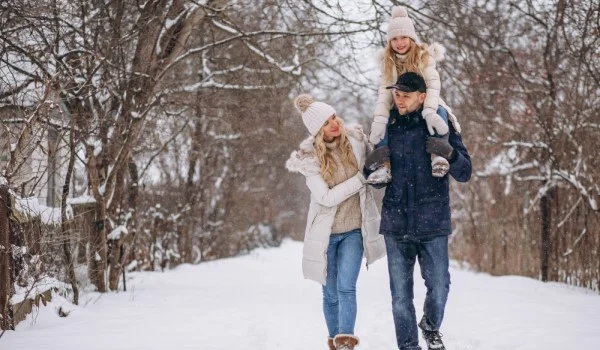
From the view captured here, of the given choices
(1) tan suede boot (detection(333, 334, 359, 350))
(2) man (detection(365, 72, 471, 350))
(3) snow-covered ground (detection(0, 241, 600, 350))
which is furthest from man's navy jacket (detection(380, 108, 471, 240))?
(3) snow-covered ground (detection(0, 241, 600, 350))

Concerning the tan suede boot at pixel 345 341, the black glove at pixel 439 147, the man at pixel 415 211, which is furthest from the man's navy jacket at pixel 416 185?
the tan suede boot at pixel 345 341

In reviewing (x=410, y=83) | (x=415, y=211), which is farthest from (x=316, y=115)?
(x=415, y=211)

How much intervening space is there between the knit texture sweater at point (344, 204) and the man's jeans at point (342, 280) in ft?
0.17

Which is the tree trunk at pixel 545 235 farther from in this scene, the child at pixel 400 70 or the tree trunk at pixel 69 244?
the tree trunk at pixel 69 244

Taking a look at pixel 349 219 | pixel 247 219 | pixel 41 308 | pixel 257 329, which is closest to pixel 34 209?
pixel 41 308

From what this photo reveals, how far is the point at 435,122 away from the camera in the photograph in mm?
3961

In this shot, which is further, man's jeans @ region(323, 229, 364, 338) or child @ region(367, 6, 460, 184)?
man's jeans @ region(323, 229, 364, 338)

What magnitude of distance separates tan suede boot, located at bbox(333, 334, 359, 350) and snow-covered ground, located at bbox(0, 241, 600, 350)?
73cm

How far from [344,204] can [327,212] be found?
0.14m

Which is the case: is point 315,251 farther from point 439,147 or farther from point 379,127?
point 439,147

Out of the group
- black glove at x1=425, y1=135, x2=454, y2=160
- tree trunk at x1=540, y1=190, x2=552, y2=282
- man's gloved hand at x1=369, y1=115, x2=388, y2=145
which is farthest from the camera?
tree trunk at x1=540, y1=190, x2=552, y2=282

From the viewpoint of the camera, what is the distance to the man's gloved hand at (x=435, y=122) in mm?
3957

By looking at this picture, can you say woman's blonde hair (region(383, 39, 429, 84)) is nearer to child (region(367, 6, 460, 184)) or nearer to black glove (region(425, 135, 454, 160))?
child (region(367, 6, 460, 184))

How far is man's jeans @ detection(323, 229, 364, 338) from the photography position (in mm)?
4367
